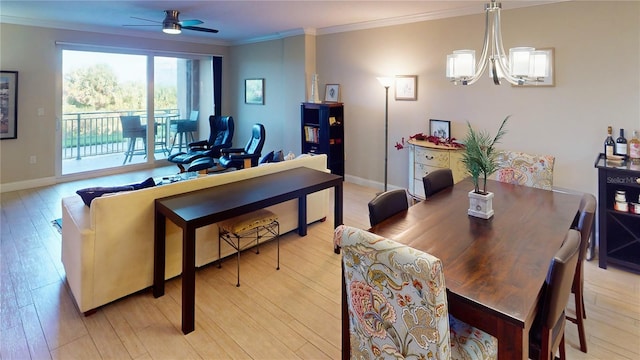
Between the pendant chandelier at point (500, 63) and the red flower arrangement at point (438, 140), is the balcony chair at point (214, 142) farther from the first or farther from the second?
the pendant chandelier at point (500, 63)

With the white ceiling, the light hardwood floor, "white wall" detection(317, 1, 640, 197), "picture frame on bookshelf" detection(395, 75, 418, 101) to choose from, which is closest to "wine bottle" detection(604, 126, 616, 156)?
"white wall" detection(317, 1, 640, 197)

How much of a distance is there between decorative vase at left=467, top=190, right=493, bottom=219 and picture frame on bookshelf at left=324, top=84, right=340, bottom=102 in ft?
13.8

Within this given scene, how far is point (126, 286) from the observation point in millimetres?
2631

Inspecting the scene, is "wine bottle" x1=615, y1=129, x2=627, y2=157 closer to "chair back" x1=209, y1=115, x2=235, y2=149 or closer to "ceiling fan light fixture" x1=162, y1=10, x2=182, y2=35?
"ceiling fan light fixture" x1=162, y1=10, x2=182, y2=35

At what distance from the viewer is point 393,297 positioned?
4.40 feet

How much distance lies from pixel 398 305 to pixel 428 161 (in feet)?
11.4

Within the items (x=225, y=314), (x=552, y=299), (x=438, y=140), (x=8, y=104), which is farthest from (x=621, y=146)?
(x=8, y=104)

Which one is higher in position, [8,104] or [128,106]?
[128,106]

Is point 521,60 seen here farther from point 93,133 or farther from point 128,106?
point 93,133

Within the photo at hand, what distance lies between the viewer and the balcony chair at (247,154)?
601cm

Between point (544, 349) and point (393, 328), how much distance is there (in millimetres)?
668

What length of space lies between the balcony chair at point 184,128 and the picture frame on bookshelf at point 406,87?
4.59 metres

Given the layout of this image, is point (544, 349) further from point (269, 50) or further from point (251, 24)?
point (269, 50)

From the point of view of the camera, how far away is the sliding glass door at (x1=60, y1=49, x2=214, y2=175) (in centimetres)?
625
